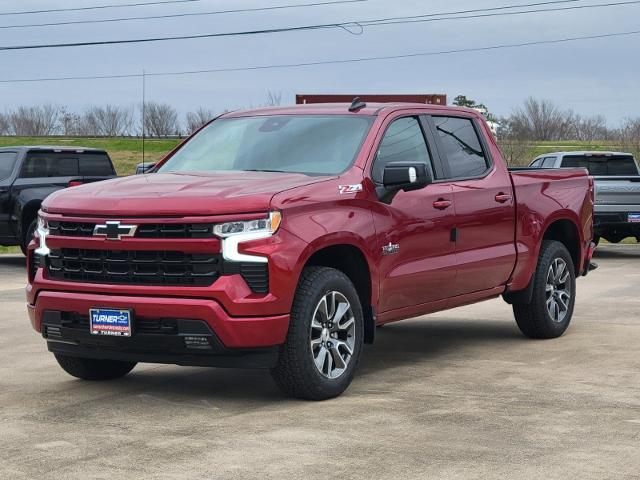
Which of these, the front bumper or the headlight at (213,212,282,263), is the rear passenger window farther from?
the headlight at (213,212,282,263)

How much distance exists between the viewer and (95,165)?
68.5ft

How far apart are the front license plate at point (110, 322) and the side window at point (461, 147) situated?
3049mm

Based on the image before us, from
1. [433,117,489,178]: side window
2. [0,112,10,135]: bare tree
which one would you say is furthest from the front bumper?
[0,112,10,135]: bare tree

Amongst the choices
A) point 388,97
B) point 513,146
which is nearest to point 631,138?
point 513,146

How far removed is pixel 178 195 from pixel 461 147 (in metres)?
3.03

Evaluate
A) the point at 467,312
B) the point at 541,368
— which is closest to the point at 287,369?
the point at 541,368

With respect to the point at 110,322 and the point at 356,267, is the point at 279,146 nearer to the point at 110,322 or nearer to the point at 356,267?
the point at 356,267

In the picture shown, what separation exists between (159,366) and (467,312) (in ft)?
14.6

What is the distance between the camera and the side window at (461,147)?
934 centimetres

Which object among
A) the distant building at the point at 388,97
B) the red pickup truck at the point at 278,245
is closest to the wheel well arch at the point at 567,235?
the red pickup truck at the point at 278,245

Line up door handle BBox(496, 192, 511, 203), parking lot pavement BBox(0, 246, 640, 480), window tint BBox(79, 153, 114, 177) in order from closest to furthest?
parking lot pavement BBox(0, 246, 640, 480), door handle BBox(496, 192, 511, 203), window tint BBox(79, 153, 114, 177)

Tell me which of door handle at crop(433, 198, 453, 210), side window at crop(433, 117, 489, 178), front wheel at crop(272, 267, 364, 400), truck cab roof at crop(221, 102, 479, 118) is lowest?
front wheel at crop(272, 267, 364, 400)

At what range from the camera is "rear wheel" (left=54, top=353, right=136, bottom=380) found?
27.4ft

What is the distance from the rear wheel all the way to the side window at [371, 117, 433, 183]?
2.20m
